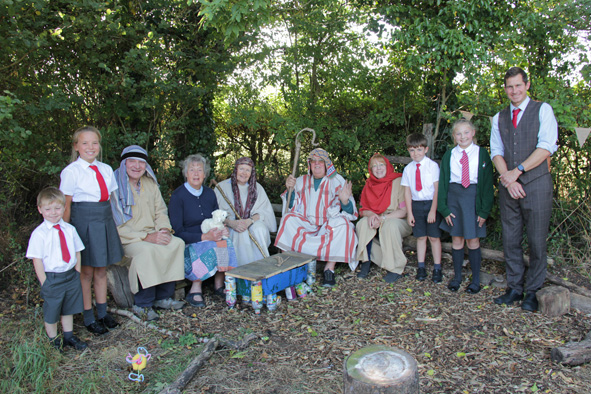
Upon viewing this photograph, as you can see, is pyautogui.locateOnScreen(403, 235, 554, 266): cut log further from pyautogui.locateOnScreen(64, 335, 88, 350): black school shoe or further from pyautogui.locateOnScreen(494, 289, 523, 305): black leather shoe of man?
pyautogui.locateOnScreen(64, 335, 88, 350): black school shoe

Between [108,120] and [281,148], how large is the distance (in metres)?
2.74

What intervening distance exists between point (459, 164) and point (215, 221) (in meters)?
2.67

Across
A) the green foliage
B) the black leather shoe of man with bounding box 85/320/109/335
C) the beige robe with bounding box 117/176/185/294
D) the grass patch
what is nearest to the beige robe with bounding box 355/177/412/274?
the beige robe with bounding box 117/176/185/294

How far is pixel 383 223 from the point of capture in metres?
5.34

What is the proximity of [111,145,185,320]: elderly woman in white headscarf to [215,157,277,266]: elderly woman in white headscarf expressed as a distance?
0.74 meters

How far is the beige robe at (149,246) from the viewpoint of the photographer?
4379 mm

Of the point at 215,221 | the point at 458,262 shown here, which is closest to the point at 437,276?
the point at 458,262

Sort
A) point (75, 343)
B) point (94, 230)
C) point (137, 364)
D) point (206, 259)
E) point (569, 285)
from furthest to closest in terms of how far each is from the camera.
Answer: point (206, 259)
point (569, 285)
point (94, 230)
point (75, 343)
point (137, 364)

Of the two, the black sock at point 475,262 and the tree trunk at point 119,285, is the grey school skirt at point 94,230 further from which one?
the black sock at point 475,262

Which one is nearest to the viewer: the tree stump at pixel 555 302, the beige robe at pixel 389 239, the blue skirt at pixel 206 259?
the tree stump at pixel 555 302

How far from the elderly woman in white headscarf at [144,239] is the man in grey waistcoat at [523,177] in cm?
332

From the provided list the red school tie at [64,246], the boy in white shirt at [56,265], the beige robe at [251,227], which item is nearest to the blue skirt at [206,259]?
the beige robe at [251,227]

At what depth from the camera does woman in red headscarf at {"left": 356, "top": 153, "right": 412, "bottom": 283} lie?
524 centimetres

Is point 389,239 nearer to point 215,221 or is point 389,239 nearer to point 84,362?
point 215,221
